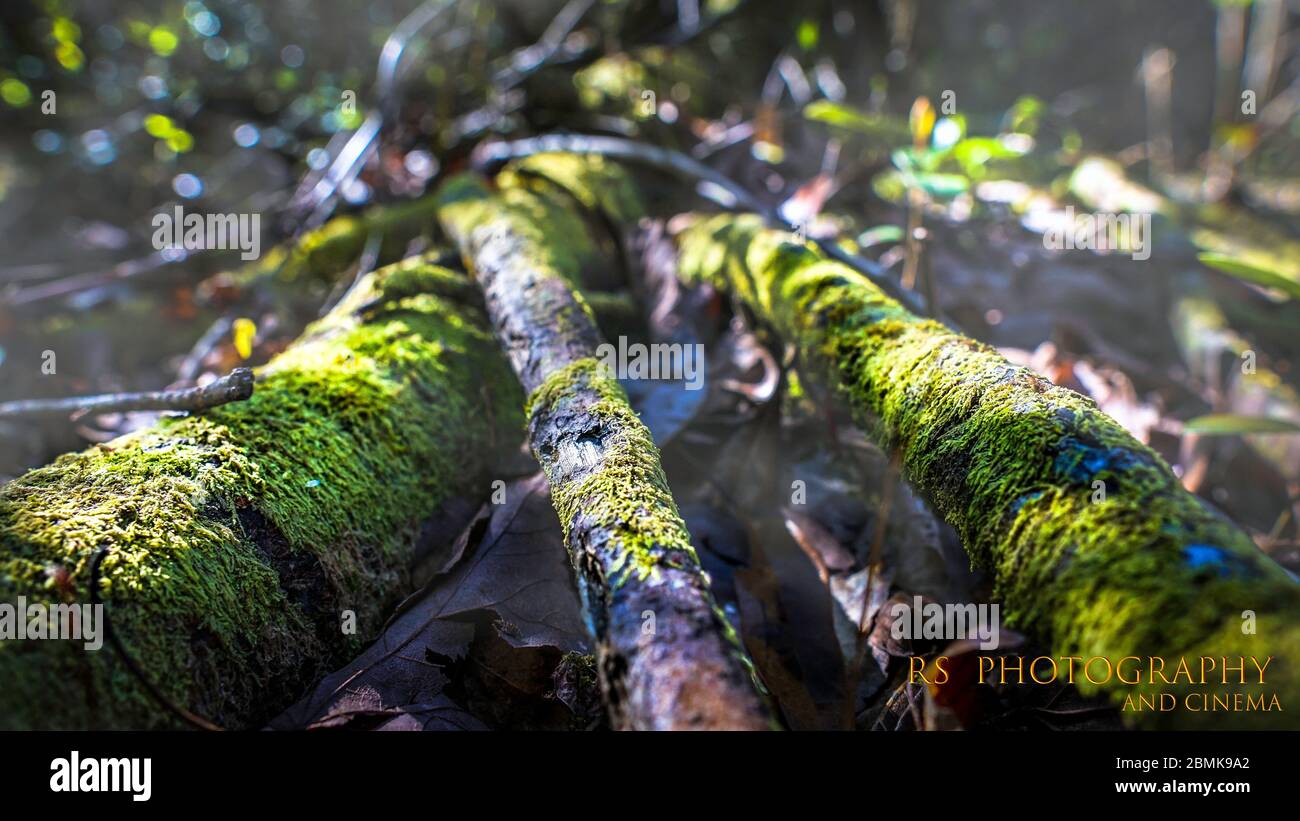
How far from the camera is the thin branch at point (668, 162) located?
2793 mm

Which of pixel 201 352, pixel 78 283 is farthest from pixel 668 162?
pixel 78 283

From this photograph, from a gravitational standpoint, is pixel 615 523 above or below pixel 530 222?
below

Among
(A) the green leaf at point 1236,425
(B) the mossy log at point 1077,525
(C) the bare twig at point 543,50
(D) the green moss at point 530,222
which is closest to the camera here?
(B) the mossy log at point 1077,525

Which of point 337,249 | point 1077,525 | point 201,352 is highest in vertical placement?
point 337,249

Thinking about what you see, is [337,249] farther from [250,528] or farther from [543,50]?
[543,50]

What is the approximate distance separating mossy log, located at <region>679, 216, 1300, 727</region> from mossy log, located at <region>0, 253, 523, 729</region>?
1.39m

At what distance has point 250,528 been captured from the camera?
1616 mm

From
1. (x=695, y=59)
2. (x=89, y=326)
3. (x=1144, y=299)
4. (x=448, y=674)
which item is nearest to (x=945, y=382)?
(x=448, y=674)

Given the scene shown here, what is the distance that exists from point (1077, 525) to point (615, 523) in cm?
90

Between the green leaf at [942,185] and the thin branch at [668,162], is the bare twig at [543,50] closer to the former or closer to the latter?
the thin branch at [668,162]

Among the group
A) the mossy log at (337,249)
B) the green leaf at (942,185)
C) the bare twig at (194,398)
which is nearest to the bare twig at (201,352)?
the mossy log at (337,249)

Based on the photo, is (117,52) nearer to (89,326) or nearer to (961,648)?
(89,326)

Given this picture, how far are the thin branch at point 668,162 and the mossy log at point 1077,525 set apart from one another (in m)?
0.77

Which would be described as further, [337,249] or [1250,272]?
[337,249]
